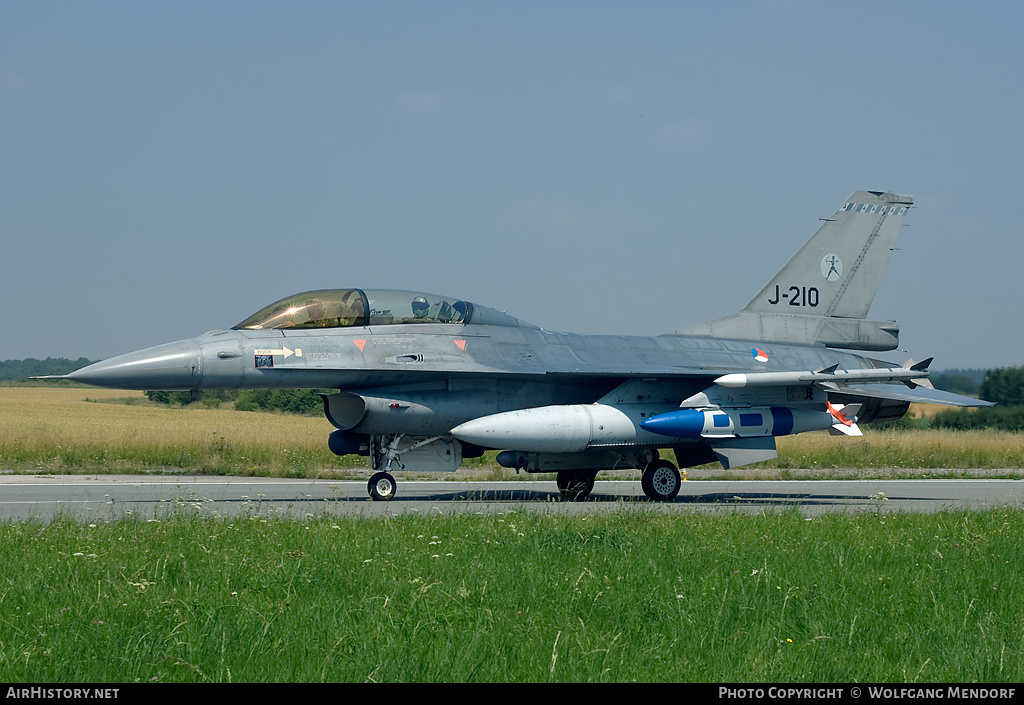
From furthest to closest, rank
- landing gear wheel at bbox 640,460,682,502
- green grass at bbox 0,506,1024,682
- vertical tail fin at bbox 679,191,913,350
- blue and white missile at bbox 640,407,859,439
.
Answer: vertical tail fin at bbox 679,191,913,350
landing gear wheel at bbox 640,460,682,502
blue and white missile at bbox 640,407,859,439
green grass at bbox 0,506,1024,682

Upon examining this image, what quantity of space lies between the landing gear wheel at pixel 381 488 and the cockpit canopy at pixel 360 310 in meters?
2.13

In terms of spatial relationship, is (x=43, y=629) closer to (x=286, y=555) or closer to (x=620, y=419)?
(x=286, y=555)

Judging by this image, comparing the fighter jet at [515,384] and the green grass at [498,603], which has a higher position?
the fighter jet at [515,384]

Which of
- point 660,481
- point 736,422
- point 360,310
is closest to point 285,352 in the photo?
point 360,310

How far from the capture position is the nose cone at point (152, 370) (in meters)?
12.0

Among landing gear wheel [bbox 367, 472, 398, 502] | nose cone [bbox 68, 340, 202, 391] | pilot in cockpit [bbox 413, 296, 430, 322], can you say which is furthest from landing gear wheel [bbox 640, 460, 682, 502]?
nose cone [bbox 68, 340, 202, 391]

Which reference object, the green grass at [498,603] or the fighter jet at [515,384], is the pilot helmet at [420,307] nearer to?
the fighter jet at [515,384]

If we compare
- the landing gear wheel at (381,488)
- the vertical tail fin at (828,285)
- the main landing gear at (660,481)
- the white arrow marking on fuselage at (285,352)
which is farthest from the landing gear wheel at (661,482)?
the white arrow marking on fuselage at (285,352)

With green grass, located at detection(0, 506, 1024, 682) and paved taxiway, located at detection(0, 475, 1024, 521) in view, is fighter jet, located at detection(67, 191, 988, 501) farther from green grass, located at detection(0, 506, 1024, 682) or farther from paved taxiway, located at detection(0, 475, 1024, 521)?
green grass, located at detection(0, 506, 1024, 682)

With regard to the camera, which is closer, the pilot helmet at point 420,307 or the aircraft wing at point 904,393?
the pilot helmet at point 420,307

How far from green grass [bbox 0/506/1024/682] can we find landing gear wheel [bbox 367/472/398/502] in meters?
4.60

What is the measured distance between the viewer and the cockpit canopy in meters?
13.3

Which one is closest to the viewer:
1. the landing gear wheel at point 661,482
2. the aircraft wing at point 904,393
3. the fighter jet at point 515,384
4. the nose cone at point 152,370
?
the nose cone at point 152,370

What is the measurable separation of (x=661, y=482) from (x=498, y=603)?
932cm
